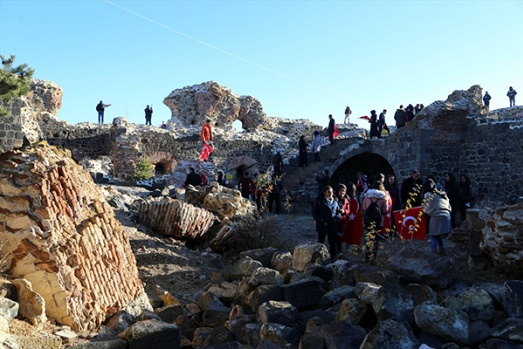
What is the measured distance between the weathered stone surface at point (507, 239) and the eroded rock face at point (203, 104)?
1906cm

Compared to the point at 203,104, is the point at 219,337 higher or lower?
lower

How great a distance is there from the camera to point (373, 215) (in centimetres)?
694

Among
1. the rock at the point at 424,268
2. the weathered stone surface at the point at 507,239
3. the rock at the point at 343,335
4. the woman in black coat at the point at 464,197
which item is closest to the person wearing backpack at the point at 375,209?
the weathered stone surface at the point at 507,239

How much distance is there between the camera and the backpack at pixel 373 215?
694 centimetres

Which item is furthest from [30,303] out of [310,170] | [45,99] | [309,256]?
[45,99]

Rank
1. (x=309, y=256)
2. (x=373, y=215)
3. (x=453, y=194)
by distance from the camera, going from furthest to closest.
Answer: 1. (x=453, y=194)
2. (x=373, y=215)
3. (x=309, y=256)

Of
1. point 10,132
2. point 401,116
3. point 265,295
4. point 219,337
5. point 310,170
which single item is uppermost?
point 401,116

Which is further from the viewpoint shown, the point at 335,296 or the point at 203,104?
the point at 203,104

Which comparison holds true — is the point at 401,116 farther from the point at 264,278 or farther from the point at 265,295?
the point at 265,295

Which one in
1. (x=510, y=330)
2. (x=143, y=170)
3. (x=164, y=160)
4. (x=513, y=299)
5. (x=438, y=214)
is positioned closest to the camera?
(x=510, y=330)

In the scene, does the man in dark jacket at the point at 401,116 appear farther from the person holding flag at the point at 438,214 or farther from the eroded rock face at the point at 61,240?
the eroded rock face at the point at 61,240

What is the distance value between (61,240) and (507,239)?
4.29 m

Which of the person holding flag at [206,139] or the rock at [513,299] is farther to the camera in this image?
the person holding flag at [206,139]

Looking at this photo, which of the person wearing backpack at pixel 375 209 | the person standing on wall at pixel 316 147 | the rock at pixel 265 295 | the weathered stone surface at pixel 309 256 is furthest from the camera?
the person standing on wall at pixel 316 147
